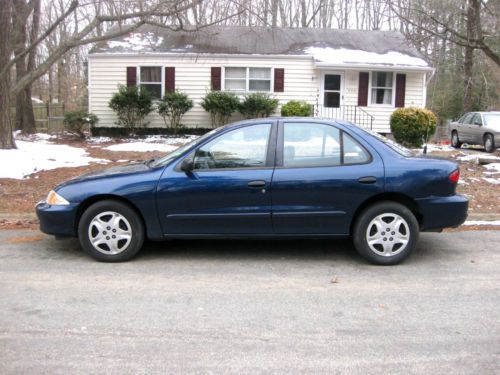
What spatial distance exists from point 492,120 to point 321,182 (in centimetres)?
1508

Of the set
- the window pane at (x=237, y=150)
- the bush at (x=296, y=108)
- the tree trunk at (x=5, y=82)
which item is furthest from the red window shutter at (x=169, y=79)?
the window pane at (x=237, y=150)

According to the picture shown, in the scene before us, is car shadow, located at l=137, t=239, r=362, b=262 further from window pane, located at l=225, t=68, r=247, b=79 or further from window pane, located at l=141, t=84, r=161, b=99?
window pane, located at l=141, t=84, r=161, b=99

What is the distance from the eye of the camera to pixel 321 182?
564 cm

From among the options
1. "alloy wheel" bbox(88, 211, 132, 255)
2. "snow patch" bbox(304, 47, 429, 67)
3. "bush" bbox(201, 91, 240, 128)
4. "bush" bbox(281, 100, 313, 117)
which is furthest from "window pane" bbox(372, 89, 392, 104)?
"alloy wheel" bbox(88, 211, 132, 255)

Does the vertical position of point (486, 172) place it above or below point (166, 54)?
below

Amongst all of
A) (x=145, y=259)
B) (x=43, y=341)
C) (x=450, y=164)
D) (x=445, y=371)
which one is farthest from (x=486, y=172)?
(x=43, y=341)

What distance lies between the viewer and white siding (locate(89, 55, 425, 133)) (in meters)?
20.5

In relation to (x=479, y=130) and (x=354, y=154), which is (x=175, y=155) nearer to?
(x=354, y=154)

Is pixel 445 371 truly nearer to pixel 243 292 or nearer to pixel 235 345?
pixel 235 345

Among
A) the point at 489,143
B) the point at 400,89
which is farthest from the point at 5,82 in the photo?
the point at 489,143

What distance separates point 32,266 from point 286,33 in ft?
60.7

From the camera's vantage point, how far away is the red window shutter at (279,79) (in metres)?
20.5

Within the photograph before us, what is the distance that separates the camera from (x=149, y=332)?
13.3 ft

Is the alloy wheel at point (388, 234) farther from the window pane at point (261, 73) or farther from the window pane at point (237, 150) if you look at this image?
the window pane at point (261, 73)
